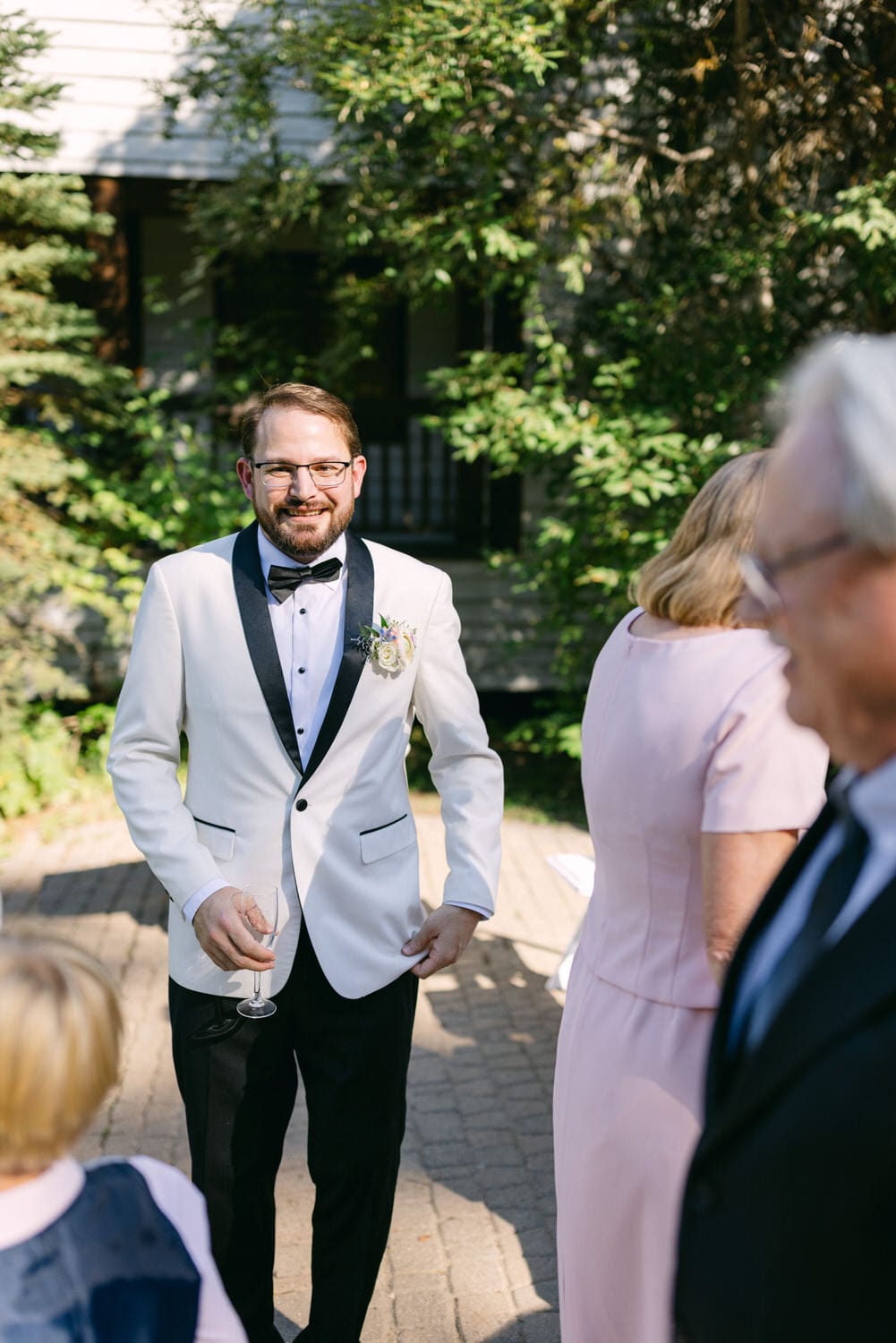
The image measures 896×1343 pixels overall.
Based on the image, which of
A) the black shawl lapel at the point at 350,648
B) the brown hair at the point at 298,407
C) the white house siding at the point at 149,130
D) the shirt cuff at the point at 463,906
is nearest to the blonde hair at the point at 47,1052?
the black shawl lapel at the point at 350,648

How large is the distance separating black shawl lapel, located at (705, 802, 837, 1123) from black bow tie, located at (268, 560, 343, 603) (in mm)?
1742

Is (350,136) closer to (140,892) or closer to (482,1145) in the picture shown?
(140,892)

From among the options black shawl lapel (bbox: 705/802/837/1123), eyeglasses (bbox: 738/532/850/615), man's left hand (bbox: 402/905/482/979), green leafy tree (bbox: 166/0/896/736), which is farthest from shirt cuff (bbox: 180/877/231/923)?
green leafy tree (bbox: 166/0/896/736)

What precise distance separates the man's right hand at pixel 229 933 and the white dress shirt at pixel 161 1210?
35.3 inches

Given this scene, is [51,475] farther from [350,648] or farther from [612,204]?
[350,648]

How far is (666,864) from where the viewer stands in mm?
2102

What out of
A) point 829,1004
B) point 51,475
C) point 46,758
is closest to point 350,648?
point 829,1004

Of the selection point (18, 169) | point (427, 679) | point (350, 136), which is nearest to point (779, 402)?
point (427, 679)

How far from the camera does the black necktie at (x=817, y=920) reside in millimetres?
1136

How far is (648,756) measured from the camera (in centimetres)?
208

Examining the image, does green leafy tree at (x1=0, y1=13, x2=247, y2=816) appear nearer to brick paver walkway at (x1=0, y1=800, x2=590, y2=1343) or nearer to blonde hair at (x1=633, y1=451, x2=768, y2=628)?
brick paver walkway at (x1=0, y1=800, x2=590, y2=1343)

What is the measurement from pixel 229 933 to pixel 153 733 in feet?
1.66

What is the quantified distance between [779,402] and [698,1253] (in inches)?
35.7

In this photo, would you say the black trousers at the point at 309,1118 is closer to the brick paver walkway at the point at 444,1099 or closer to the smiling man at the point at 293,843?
the smiling man at the point at 293,843
